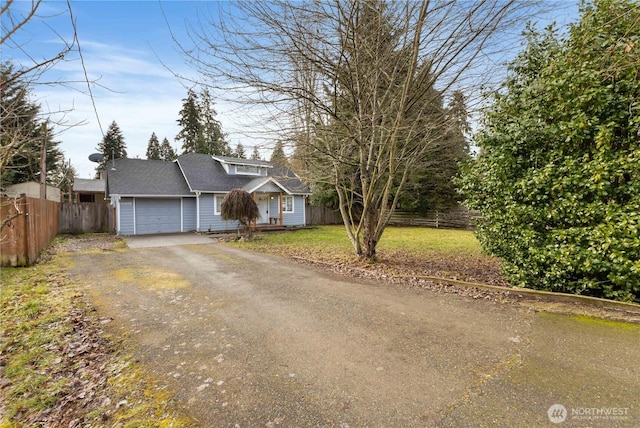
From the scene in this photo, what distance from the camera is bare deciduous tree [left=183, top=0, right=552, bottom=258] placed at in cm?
542

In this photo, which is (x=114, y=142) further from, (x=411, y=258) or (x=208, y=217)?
(x=411, y=258)

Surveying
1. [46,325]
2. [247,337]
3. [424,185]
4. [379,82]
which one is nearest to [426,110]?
[379,82]

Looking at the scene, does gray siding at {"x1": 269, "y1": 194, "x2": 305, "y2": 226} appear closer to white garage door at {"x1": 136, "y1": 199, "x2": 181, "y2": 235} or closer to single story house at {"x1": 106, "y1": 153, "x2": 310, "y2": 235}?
single story house at {"x1": 106, "y1": 153, "x2": 310, "y2": 235}

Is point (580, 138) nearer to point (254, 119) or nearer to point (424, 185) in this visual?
point (254, 119)

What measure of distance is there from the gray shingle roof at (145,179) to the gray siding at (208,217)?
104 cm

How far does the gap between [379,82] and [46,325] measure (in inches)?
293

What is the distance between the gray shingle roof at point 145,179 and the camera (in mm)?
15625

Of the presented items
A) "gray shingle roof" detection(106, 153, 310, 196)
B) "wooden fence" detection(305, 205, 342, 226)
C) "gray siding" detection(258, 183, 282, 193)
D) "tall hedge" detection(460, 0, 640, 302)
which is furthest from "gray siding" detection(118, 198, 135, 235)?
"tall hedge" detection(460, 0, 640, 302)

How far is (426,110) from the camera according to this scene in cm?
742

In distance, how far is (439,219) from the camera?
2052cm

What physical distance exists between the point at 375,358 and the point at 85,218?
62.9ft

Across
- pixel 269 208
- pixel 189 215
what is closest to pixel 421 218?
pixel 269 208

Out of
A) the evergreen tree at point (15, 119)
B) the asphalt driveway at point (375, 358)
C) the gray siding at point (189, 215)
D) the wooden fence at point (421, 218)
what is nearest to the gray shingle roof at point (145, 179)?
the gray siding at point (189, 215)

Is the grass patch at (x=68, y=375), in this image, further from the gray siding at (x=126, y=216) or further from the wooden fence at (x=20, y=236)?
the gray siding at (x=126, y=216)
